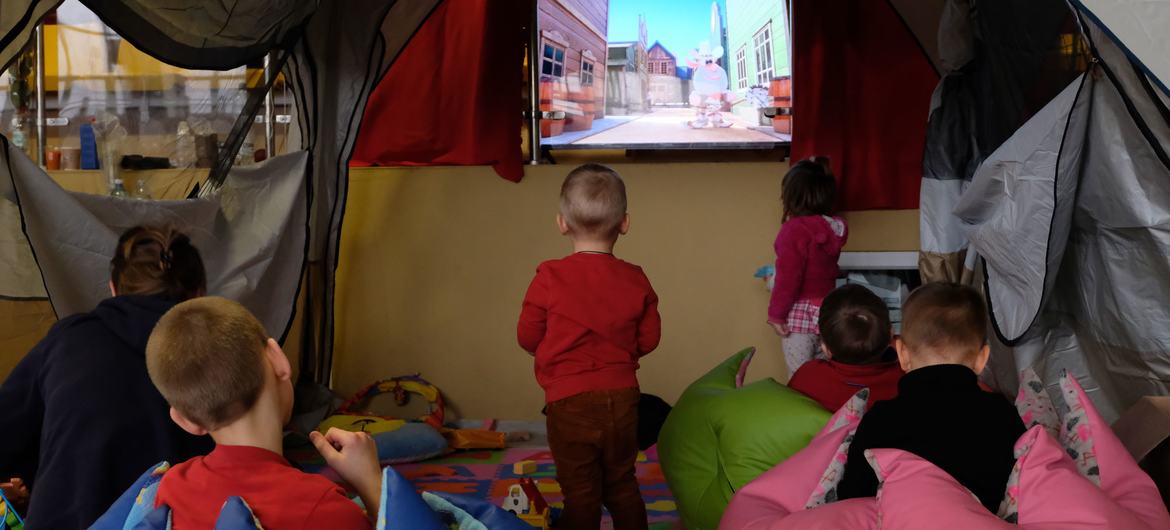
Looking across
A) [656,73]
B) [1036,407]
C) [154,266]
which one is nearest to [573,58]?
[656,73]

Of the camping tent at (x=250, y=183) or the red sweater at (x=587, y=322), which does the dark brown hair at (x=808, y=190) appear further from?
the camping tent at (x=250, y=183)

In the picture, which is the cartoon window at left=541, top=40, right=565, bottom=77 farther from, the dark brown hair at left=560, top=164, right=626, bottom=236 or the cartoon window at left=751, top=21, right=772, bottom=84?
the dark brown hair at left=560, top=164, right=626, bottom=236

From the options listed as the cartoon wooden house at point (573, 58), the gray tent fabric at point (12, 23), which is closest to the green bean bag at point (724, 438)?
the cartoon wooden house at point (573, 58)

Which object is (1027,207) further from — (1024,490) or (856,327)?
(1024,490)

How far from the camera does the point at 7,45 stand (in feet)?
7.34

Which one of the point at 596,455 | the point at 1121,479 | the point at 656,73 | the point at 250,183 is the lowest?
the point at 596,455

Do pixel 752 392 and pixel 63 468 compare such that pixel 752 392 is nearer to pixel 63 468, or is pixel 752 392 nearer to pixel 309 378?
pixel 63 468

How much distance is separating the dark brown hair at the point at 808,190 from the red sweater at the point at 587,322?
117 cm

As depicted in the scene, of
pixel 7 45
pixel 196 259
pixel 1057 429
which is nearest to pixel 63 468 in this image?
pixel 196 259

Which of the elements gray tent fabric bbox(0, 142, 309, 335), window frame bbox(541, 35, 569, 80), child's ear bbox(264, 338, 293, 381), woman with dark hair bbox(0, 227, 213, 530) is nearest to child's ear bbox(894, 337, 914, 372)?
child's ear bbox(264, 338, 293, 381)

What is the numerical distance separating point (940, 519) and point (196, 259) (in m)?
1.58

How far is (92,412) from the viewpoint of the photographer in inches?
74.3

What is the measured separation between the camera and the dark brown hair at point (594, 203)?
247 centimetres

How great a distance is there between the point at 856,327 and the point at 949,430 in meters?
0.75
